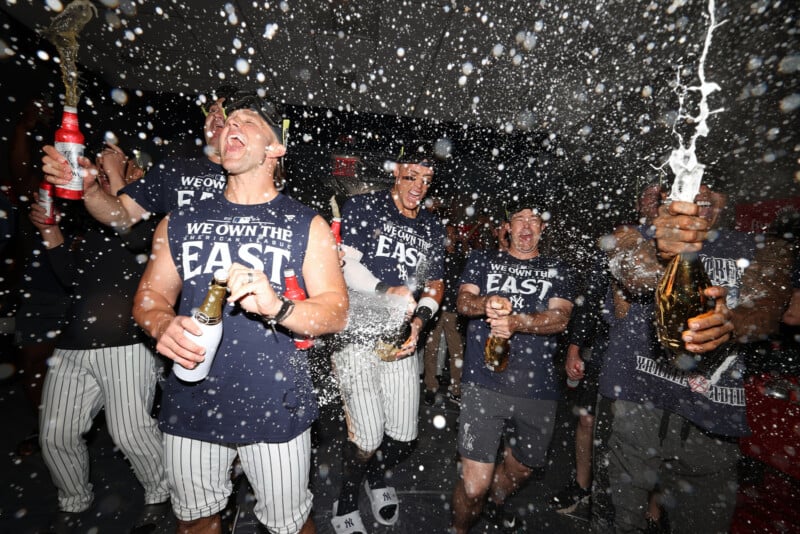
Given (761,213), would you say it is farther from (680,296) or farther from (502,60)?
(502,60)

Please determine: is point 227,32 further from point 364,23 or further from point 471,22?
point 471,22

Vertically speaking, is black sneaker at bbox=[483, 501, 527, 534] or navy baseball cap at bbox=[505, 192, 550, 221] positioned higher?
navy baseball cap at bbox=[505, 192, 550, 221]

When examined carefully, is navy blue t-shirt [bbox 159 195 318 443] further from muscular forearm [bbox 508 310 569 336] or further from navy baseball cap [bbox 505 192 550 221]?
navy baseball cap [bbox 505 192 550 221]

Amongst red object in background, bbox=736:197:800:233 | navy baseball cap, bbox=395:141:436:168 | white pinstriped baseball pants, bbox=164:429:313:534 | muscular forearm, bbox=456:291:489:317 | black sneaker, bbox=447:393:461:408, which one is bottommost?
black sneaker, bbox=447:393:461:408

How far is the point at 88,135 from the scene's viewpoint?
5848 mm

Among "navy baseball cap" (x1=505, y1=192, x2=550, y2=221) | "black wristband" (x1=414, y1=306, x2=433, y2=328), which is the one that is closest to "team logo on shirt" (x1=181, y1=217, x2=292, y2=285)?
"black wristband" (x1=414, y1=306, x2=433, y2=328)

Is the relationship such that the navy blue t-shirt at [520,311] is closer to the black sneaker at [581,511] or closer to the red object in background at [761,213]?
the black sneaker at [581,511]

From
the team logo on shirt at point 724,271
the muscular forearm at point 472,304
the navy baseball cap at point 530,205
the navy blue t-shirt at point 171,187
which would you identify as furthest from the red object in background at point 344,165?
the team logo on shirt at point 724,271

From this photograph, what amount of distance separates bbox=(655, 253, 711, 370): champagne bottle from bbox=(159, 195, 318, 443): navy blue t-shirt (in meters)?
1.85

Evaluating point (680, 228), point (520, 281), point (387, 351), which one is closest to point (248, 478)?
point (387, 351)

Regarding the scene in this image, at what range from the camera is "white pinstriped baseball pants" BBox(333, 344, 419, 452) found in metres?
3.01

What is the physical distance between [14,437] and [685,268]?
6.45 metres

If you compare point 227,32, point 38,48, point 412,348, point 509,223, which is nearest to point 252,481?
point 412,348

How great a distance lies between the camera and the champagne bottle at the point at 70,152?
6.89 ft
